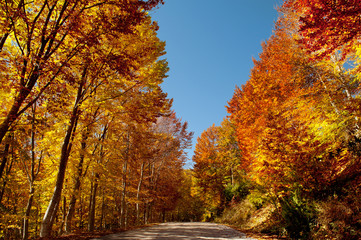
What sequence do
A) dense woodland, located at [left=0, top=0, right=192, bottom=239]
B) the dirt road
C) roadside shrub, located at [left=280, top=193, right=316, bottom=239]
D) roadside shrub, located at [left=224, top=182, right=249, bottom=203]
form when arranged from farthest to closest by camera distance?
1. roadside shrub, located at [left=224, top=182, right=249, bottom=203]
2. the dirt road
3. roadside shrub, located at [left=280, top=193, right=316, bottom=239]
4. dense woodland, located at [left=0, top=0, right=192, bottom=239]

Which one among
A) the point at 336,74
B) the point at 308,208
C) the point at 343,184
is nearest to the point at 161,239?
the point at 308,208

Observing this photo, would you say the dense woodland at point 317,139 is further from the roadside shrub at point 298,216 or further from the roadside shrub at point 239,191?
the roadside shrub at point 239,191

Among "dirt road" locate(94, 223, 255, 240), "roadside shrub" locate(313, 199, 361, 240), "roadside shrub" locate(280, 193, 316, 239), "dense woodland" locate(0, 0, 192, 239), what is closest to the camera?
"dense woodland" locate(0, 0, 192, 239)

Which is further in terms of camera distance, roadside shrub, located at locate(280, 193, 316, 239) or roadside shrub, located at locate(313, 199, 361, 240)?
roadside shrub, located at locate(280, 193, 316, 239)

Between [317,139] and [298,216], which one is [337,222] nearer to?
[298,216]

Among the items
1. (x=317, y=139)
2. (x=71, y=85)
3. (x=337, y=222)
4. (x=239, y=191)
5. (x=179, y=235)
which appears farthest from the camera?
(x=239, y=191)

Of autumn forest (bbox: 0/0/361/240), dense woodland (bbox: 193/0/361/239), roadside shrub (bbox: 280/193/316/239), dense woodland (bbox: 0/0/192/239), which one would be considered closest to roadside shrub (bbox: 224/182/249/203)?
autumn forest (bbox: 0/0/361/240)

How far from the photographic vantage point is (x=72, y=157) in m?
9.03

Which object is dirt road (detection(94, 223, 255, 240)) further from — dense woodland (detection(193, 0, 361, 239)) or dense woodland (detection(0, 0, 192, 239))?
dense woodland (detection(0, 0, 192, 239))

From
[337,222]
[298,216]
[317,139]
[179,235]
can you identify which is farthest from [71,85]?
[337,222]

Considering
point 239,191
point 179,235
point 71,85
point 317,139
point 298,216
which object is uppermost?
point 71,85

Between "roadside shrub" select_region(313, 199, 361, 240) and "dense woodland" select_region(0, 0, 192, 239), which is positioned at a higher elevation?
"dense woodland" select_region(0, 0, 192, 239)

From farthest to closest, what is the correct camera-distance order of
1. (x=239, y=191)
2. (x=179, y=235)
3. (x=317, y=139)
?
(x=239, y=191), (x=179, y=235), (x=317, y=139)

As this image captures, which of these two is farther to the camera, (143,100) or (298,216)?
(143,100)
